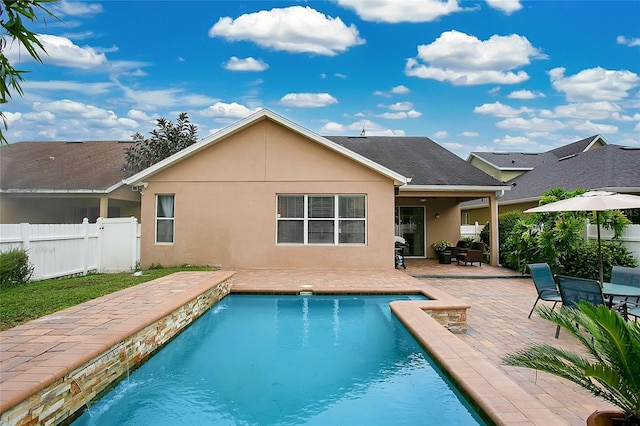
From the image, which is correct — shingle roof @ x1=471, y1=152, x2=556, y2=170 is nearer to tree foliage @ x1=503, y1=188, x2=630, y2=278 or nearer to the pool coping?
tree foliage @ x1=503, y1=188, x2=630, y2=278

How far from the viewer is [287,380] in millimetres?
5441

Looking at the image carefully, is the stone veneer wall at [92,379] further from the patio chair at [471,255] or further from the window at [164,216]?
the patio chair at [471,255]

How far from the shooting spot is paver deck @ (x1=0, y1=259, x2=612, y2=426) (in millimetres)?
4188

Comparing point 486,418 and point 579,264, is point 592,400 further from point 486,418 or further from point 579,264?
point 579,264

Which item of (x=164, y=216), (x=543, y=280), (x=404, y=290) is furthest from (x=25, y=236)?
(x=543, y=280)

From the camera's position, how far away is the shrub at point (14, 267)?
9.12m

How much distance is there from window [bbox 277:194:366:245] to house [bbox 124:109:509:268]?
4cm

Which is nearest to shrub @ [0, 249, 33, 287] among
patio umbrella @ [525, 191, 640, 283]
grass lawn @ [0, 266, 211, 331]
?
grass lawn @ [0, 266, 211, 331]

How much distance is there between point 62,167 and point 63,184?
2.61 m

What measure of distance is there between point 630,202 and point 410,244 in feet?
37.7

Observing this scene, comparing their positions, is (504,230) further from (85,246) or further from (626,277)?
(85,246)

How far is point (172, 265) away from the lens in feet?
46.7

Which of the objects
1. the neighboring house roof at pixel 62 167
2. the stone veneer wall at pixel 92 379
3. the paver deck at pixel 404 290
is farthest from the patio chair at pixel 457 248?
the neighboring house roof at pixel 62 167

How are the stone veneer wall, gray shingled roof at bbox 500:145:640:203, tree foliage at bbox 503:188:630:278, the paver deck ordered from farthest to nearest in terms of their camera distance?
gray shingled roof at bbox 500:145:640:203
tree foliage at bbox 503:188:630:278
the paver deck
the stone veneer wall
